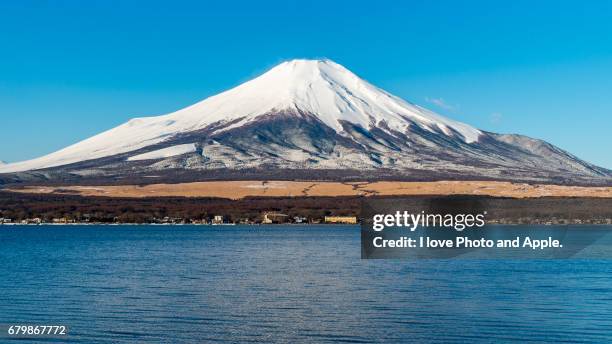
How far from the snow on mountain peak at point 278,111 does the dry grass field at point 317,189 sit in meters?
44.1

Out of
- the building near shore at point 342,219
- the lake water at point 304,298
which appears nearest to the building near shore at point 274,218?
the building near shore at point 342,219

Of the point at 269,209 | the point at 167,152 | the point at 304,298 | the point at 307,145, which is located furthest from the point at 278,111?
the point at 304,298

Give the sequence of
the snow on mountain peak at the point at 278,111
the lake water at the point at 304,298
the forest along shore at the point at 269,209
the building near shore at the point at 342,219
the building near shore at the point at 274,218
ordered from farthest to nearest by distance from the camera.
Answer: the snow on mountain peak at the point at 278,111
the building near shore at the point at 274,218
the forest along shore at the point at 269,209
the building near shore at the point at 342,219
the lake water at the point at 304,298

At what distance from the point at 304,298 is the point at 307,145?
127 meters

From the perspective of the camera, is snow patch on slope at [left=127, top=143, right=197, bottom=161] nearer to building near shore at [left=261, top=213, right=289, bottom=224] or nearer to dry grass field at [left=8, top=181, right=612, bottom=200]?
dry grass field at [left=8, top=181, right=612, bottom=200]

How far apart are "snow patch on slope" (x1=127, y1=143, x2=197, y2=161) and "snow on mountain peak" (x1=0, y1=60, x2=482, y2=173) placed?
9.07 m

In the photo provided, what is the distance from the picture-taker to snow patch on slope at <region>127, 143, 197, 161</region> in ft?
493

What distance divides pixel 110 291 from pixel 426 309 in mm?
10924

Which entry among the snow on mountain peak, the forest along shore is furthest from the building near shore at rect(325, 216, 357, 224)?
the snow on mountain peak

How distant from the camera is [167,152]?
152 metres

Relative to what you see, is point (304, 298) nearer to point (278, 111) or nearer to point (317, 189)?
point (317, 189)

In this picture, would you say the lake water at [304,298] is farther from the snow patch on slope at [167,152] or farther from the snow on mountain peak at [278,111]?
the snow on mountain peak at [278,111]

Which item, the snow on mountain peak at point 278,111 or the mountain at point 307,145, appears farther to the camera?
the snow on mountain peak at point 278,111

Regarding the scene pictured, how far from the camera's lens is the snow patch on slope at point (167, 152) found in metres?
150
